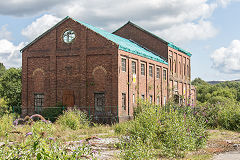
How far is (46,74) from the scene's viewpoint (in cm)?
2939

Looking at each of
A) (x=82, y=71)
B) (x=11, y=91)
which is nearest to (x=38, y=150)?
(x=82, y=71)

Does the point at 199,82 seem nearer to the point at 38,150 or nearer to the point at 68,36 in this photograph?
the point at 68,36

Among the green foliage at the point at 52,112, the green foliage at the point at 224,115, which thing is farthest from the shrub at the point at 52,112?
the green foliage at the point at 224,115

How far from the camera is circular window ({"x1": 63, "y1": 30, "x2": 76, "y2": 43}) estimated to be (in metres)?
28.8

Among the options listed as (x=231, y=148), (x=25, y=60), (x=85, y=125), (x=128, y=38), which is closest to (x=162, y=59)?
(x=128, y=38)

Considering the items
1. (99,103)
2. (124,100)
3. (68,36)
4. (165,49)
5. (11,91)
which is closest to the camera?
(99,103)

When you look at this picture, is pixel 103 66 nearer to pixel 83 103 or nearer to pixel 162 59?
pixel 83 103

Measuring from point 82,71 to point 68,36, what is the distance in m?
3.47

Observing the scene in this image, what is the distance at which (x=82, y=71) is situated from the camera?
27891 mm

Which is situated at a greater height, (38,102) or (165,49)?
(165,49)

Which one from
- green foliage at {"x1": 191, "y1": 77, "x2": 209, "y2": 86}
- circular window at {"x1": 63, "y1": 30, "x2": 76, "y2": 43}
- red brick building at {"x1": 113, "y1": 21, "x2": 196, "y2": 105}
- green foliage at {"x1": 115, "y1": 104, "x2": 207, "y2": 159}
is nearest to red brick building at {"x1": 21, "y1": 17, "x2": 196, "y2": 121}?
circular window at {"x1": 63, "y1": 30, "x2": 76, "y2": 43}

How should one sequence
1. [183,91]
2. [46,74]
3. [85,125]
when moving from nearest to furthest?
[85,125], [46,74], [183,91]

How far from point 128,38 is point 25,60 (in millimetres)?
12553

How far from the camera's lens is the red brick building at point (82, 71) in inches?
1064
